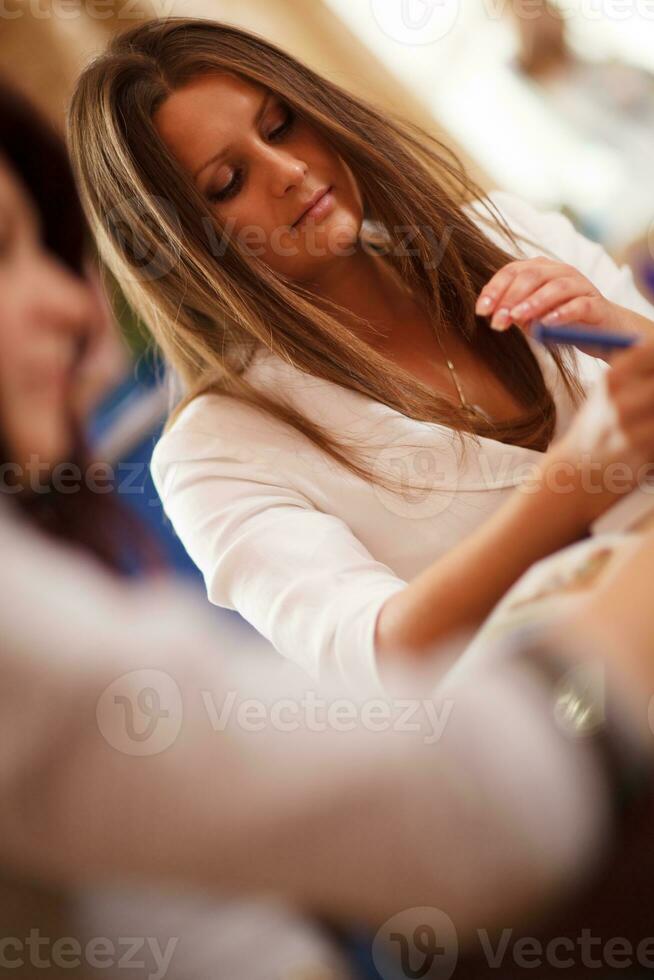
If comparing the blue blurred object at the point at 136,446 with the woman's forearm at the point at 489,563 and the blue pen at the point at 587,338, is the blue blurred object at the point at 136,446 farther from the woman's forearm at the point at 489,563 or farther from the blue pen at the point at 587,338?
the blue pen at the point at 587,338

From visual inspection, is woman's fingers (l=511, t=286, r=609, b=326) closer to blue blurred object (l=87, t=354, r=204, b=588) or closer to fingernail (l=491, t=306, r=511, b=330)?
fingernail (l=491, t=306, r=511, b=330)

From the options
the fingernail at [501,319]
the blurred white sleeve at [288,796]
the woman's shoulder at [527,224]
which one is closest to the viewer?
the blurred white sleeve at [288,796]

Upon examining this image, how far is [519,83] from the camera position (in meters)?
0.68

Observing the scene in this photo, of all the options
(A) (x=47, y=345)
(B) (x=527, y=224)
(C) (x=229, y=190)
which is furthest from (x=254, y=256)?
(B) (x=527, y=224)

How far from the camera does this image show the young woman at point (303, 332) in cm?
49

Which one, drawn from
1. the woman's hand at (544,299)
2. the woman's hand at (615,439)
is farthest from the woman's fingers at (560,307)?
the woman's hand at (615,439)

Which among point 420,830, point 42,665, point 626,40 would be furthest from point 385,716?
point 626,40

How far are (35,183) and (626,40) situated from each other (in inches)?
20.6

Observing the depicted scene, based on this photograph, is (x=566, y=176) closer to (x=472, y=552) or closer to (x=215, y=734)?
(x=472, y=552)

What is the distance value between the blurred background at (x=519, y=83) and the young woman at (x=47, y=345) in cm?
10

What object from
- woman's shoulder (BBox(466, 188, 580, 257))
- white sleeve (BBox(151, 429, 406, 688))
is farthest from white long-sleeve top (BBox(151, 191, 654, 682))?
woman's shoulder (BBox(466, 188, 580, 257))

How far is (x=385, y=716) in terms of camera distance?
44 centimetres

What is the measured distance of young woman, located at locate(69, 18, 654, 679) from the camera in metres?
0.49

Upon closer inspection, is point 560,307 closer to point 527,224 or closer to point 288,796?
point 527,224
